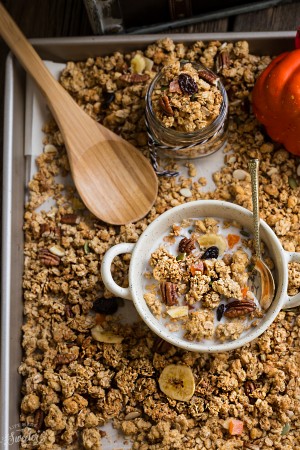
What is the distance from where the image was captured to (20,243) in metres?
1.42

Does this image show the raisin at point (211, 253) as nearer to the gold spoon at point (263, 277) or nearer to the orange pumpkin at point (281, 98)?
the gold spoon at point (263, 277)

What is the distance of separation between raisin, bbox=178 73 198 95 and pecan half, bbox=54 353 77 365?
0.57 m

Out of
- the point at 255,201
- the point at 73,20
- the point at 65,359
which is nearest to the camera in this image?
the point at 255,201

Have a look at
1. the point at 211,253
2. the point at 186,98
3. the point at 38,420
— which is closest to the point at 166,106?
the point at 186,98

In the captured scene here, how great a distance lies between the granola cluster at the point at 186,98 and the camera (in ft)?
4.25

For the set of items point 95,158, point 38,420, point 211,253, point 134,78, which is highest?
point 134,78

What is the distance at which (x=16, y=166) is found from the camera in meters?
1.44

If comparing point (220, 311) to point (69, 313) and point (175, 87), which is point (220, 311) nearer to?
point (69, 313)

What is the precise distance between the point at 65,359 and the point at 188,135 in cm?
51

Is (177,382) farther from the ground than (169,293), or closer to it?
closer to it

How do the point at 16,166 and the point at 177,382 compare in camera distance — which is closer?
the point at 177,382

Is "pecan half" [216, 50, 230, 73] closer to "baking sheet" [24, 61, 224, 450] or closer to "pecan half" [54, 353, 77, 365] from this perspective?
"baking sheet" [24, 61, 224, 450]

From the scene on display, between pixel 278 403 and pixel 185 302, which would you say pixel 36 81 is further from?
pixel 278 403

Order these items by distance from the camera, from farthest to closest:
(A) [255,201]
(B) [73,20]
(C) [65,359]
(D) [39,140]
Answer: (B) [73,20] → (D) [39,140] → (C) [65,359] → (A) [255,201]
